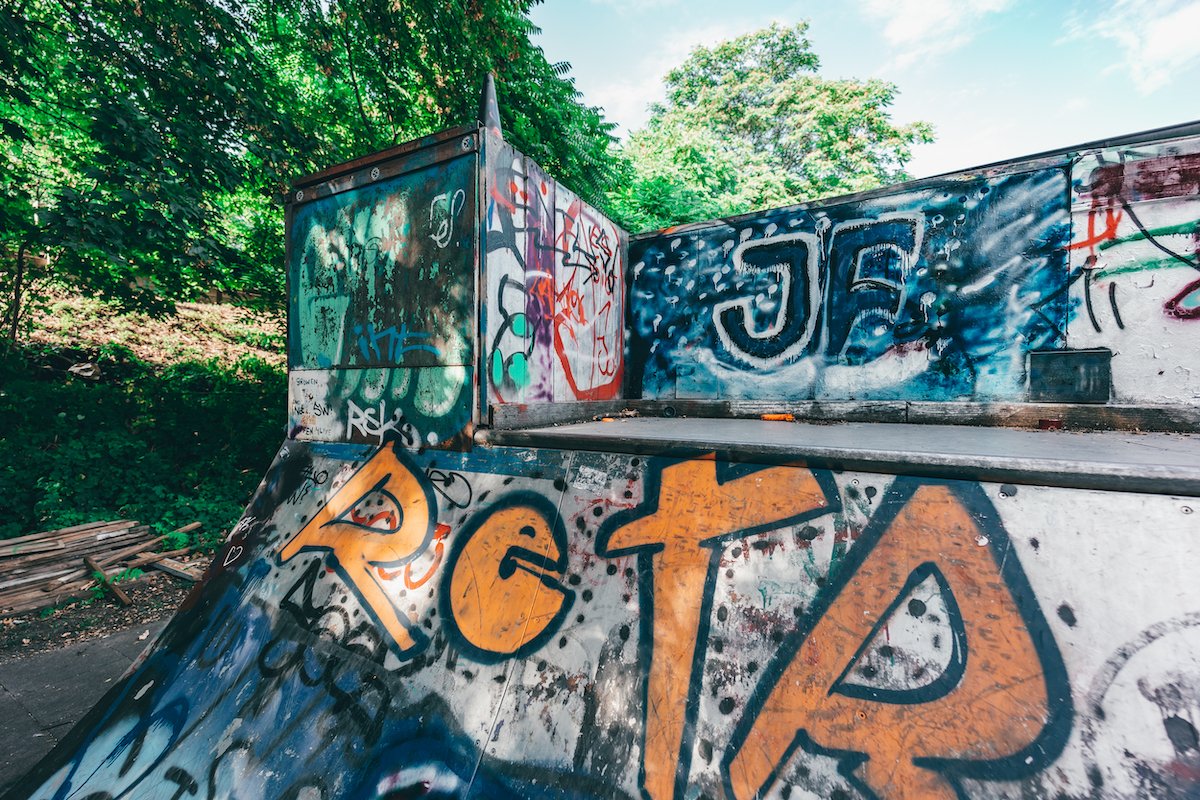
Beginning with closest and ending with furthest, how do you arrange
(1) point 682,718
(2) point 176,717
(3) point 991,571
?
(3) point 991,571
(1) point 682,718
(2) point 176,717

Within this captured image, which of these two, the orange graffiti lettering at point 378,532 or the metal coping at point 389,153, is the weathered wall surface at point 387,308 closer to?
the metal coping at point 389,153

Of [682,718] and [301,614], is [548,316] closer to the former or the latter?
[301,614]

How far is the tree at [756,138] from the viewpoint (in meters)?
9.96

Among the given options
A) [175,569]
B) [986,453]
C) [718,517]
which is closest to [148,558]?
[175,569]

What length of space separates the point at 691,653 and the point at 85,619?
21.0 ft

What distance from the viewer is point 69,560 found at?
493 cm

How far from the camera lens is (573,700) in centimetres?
189

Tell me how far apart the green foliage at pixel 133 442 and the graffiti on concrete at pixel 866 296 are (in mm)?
6907

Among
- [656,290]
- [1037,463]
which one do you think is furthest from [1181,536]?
[656,290]

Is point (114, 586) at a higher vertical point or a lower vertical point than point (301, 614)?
lower

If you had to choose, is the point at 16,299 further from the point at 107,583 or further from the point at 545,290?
the point at 545,290

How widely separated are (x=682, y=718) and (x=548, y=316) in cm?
298

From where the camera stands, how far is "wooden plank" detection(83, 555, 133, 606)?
4.79 meters

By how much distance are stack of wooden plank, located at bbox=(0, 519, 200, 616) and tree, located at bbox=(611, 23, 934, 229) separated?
9.10 m
